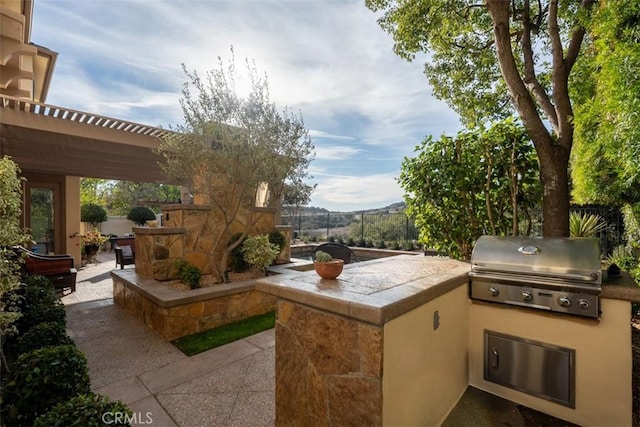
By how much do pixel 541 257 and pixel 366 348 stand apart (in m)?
1.55

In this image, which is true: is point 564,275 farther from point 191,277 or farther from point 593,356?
point 191,277

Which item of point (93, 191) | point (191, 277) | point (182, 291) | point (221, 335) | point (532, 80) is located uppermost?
point (532, 80)

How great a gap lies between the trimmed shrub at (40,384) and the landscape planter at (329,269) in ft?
5.19

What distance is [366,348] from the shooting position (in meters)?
1.51

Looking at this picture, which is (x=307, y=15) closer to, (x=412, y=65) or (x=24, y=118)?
(x=412, y=65)

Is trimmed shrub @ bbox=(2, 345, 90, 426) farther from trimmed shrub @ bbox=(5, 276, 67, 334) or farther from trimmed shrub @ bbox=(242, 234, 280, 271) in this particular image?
trimmed shrub @ bbox=(242, 234, 280, 271)

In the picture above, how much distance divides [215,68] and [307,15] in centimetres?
158

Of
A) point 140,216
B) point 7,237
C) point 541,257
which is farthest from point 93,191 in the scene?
point 541,257

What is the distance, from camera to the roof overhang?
200 inches

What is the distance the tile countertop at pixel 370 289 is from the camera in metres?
1.53

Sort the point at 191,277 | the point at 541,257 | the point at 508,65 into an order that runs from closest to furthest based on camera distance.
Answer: the point at 541,257
the point at 508,65
the point at 191,277

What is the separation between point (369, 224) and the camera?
40.0ft

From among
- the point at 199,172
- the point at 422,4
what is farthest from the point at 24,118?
the point at 422,4

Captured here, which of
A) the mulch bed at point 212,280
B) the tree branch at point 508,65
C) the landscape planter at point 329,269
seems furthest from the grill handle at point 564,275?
the mulch bed at point 212,280
